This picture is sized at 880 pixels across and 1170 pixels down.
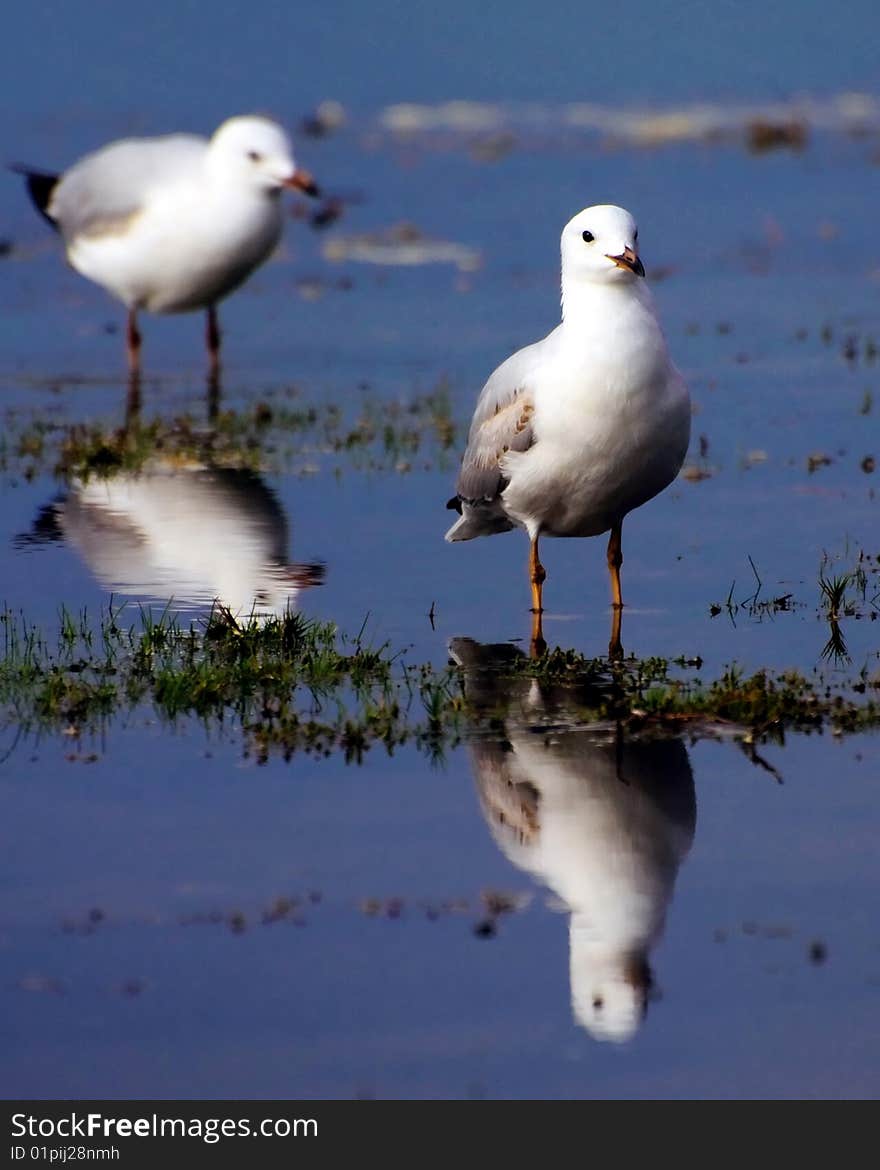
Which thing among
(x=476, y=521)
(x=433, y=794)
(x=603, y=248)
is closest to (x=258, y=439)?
(x=476, y=521)

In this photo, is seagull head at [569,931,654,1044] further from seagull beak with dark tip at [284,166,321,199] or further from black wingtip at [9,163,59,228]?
black wingtip at [9,163,59,228]

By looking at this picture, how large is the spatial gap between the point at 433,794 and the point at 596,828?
0.70 metres

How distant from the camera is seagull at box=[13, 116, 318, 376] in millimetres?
17812

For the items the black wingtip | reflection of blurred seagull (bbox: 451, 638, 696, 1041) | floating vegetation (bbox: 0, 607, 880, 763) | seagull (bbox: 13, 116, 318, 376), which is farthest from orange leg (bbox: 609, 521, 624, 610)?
the black wingtip

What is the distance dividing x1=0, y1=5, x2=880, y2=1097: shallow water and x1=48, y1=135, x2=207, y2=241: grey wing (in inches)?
48.3

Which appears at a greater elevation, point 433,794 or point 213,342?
point 213,342

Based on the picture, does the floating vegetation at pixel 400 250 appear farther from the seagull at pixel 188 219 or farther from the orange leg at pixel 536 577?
the orange leg at pixel 536 577

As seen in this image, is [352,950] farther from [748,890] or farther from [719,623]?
[719,623]

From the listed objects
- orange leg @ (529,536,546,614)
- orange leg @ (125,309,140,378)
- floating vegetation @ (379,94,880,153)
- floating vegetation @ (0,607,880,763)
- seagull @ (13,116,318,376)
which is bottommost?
floating vegetation @ (0,607,880,763)

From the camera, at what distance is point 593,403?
9.52 m

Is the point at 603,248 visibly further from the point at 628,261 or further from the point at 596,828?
the point at 596,828

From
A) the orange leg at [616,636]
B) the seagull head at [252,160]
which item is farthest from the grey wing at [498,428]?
the seagull head at [252,160]

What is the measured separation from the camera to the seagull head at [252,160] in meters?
17.9
